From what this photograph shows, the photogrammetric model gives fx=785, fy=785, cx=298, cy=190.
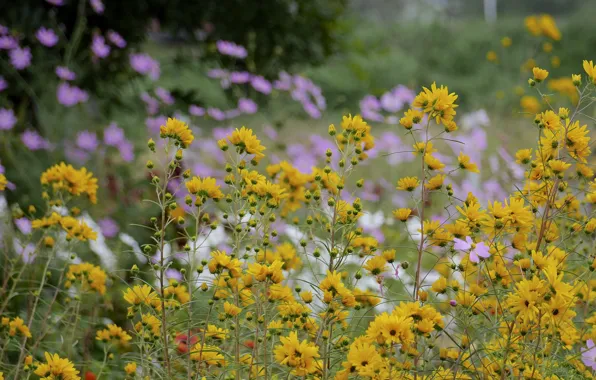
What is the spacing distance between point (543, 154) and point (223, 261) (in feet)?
2.34

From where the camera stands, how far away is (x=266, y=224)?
1.71 m

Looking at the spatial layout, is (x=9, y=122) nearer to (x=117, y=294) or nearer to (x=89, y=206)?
(x=89, y=206)

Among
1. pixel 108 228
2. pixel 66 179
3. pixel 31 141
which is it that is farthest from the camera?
pixel 31 141

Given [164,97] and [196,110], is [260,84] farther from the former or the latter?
[164,97]

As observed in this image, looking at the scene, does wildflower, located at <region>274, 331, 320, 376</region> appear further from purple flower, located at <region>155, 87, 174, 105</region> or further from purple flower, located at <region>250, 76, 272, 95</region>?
purple flower, located at <region>155, 87, 174, 105</region>

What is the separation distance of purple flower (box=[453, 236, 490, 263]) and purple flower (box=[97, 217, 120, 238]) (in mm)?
2516

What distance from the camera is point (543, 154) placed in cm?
165

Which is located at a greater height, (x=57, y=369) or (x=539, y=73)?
(x=539, y=73)

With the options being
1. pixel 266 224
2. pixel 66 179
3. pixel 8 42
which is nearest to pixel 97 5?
pixel 8 42

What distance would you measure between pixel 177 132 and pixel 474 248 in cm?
64

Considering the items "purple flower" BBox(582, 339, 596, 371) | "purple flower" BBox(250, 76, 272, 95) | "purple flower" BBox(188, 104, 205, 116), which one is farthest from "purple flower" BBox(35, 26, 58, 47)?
"purple flower" BBox(582, 339, 596, 371)

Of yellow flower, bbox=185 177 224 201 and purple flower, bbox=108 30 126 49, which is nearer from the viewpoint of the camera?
yellow flower, bbox=185 177 224 201

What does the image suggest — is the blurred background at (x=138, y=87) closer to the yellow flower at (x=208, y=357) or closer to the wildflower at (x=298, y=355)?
the yellow flower at (x=208, y=357)

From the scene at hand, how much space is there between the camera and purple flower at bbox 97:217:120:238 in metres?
3.82
